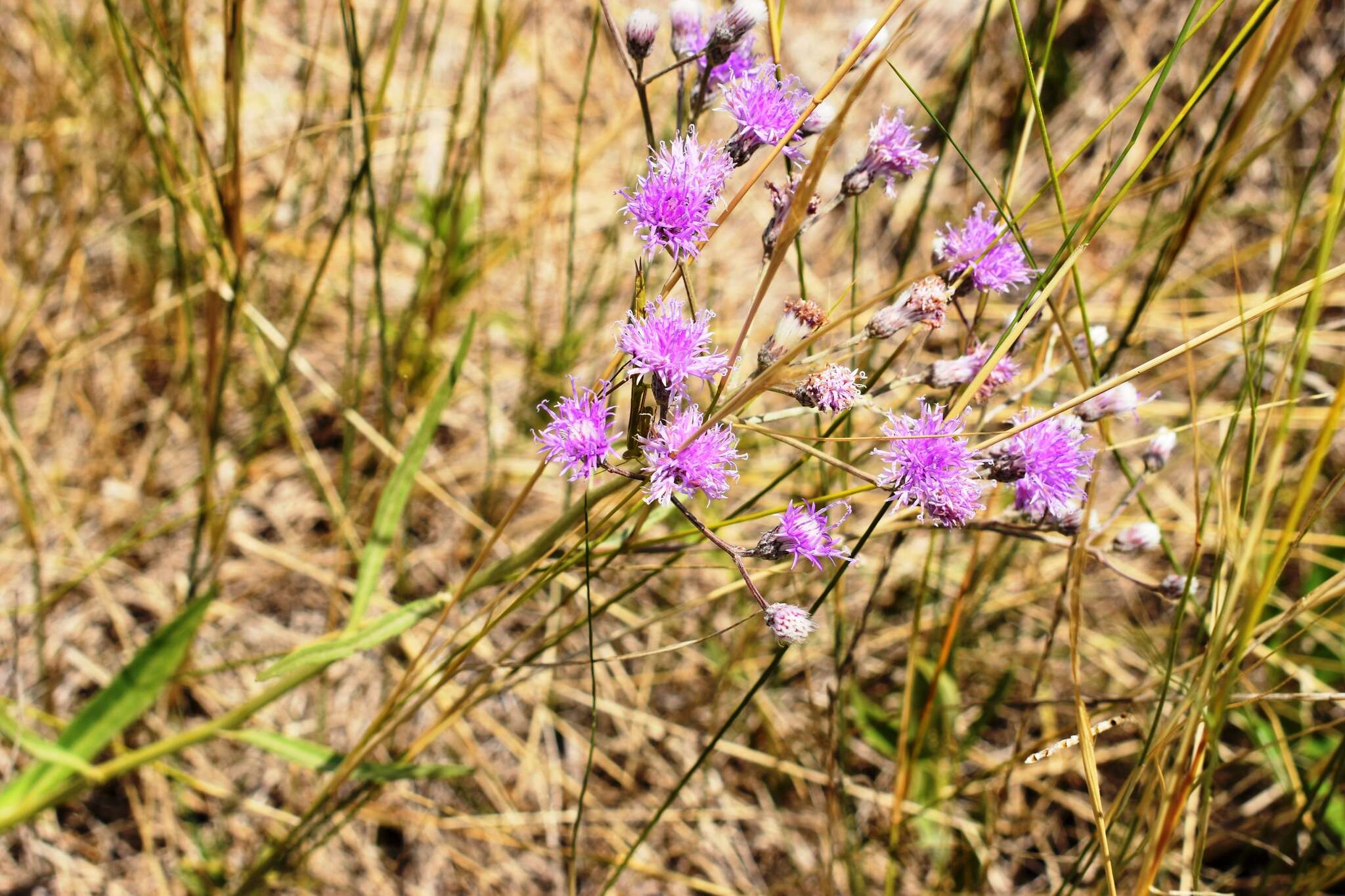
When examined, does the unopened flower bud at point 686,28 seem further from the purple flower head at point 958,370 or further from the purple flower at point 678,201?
the purple flower head at point 958,370

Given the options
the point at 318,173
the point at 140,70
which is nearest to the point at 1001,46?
the point at 318,173

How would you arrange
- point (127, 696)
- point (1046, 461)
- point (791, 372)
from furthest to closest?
1. point (127, 696)
2. point (1046, 461)
3. point (791, 372)

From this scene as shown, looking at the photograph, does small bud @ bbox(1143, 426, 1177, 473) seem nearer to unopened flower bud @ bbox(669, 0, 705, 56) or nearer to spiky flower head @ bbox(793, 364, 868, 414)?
spiky flower head @ bbox(793, 364, 868, 414)

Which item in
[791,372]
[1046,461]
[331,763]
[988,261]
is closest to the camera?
[791,372]

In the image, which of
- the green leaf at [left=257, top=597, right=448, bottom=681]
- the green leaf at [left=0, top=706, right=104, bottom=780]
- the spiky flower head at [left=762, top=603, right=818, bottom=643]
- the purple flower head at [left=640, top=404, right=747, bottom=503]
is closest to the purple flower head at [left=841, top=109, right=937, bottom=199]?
the purple flower head at [left=640, top=404, right=747, bottom=503]

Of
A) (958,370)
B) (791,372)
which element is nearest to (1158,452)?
(958,370)

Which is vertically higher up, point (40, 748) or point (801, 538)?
point (801, 538)

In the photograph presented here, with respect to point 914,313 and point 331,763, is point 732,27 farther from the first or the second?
point 331,763

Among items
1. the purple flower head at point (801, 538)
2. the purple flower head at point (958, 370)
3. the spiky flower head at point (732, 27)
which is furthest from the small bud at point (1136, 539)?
the spiky flower head at point (732, 27)
